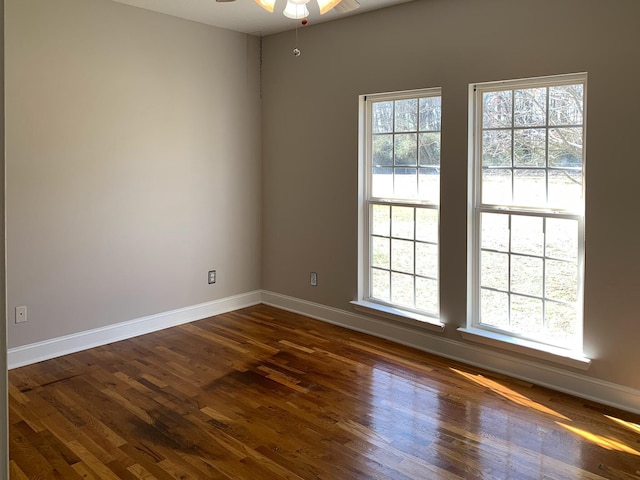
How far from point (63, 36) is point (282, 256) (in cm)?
265

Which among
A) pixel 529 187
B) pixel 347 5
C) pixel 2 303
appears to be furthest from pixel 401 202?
pixel 2 303

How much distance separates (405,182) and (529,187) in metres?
1.02

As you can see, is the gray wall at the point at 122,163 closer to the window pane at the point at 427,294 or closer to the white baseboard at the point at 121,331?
the white baseboard at the point at 121,331

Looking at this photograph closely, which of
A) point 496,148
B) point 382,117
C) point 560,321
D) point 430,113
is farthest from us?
point 382,117

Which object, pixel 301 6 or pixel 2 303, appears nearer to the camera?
pixel 2 303

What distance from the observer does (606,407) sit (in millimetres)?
3316

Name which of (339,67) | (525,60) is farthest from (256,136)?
(525,60)

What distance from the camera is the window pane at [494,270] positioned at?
3.85m

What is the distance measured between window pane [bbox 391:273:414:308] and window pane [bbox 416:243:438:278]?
0.13 m

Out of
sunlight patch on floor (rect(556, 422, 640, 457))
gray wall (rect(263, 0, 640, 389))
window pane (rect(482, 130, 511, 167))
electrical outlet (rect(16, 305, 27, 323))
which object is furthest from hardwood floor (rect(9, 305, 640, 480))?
window pane (rect(482, 130, 511, 167))

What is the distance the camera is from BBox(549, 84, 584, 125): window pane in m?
3.44

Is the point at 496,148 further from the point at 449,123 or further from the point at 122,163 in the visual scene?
the point at 122,163

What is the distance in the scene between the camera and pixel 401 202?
443 centimetres

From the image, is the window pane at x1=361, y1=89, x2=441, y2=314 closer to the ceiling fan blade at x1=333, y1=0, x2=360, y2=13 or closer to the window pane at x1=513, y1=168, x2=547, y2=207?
the window pane at x1=513, y1=168, x2=547, y2=207
